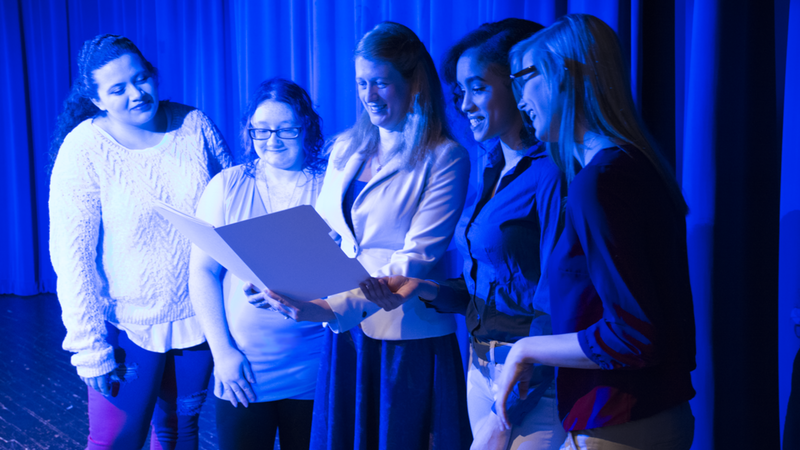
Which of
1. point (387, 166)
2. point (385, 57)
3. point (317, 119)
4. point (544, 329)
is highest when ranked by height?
point (385, 57)

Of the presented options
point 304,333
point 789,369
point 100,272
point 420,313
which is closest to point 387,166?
point 420,313

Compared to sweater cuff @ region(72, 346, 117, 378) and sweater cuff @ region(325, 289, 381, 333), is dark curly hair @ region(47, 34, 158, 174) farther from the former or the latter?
sweater cuff @ region(325, 289, 381, 333)

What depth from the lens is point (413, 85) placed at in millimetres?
1388

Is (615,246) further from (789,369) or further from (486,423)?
(789,369)

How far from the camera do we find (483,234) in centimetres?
118

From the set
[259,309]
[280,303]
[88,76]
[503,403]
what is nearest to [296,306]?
[280,303]

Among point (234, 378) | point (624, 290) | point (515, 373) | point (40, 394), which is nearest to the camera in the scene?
point (624, 290)

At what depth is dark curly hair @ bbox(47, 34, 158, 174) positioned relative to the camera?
1.60 metres

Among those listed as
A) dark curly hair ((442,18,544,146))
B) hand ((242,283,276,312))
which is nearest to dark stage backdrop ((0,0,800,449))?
dark curly hair ((442,18,544,146))

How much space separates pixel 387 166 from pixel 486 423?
2.01 feet

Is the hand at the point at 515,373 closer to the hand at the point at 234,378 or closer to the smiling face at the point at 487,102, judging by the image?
the smiling face at the point at 487,102

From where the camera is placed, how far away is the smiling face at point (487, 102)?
1.23m

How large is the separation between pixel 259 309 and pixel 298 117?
0.52 m

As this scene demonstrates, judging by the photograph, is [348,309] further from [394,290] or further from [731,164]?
[731,164]
